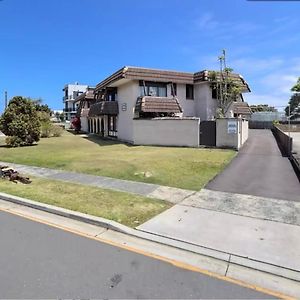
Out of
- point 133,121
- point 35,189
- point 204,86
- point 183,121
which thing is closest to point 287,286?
point 35,189

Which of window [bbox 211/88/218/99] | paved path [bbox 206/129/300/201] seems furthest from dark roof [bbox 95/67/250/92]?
paved path [bbox 206/129/300/201]

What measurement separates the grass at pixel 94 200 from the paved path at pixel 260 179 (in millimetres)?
2890

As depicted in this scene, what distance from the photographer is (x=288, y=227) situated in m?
6.53

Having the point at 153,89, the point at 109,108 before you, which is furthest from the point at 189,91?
the point at 109,108

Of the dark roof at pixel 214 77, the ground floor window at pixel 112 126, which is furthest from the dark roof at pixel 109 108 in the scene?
the dark roof at pixel 214 77

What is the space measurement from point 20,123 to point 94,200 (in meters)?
18.8

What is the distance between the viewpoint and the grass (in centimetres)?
729

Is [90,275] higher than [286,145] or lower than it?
lower

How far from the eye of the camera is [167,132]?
892 inches

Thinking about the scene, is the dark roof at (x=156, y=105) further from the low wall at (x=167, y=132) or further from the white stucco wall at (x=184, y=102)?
the white stucco wall at (x=184, y=102)

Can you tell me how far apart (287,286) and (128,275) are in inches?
85.6

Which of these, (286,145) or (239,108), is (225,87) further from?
(286,145)

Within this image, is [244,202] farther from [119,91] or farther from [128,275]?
[119,91]

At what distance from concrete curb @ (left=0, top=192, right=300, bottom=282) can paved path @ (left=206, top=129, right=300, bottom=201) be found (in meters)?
4.30
